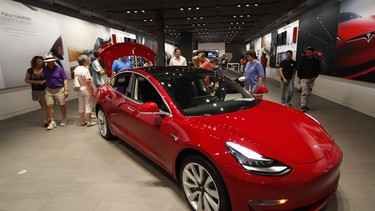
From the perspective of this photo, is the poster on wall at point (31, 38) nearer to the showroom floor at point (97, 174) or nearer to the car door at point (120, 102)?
the showroom floor at point (97, 174)

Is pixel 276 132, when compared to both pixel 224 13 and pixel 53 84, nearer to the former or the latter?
pixel 53 84

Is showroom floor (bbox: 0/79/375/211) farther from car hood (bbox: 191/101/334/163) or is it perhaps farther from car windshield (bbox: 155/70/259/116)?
car windshield (bbox: 155/70/259/116)

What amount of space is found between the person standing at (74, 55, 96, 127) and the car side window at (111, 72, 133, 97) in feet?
3.99

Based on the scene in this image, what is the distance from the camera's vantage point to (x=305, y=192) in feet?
5.24

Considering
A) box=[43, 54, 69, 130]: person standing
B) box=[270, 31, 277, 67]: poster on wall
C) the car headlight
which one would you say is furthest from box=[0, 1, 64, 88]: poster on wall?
box=[270, 31, 277, 67]: poster on wall

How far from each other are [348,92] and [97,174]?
6.62 metres

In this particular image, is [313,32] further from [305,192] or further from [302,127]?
[305,192]

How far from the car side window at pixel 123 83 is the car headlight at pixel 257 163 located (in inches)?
73.5

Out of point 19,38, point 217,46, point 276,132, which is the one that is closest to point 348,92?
point 276,132

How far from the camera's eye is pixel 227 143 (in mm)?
1769

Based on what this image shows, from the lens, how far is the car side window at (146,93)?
2.49 m

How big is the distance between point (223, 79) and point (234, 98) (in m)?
0.38

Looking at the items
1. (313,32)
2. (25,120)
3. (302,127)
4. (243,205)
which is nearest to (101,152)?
(243,205)

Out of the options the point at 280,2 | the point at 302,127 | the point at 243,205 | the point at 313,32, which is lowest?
the point at 243,205
